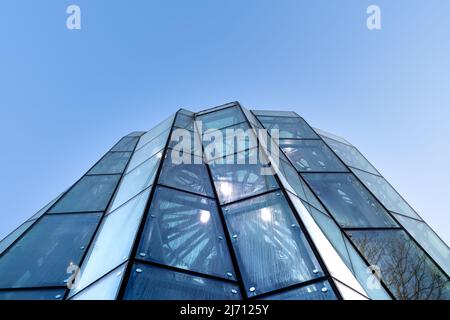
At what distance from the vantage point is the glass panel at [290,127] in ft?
35.6

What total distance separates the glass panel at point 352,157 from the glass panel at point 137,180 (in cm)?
550

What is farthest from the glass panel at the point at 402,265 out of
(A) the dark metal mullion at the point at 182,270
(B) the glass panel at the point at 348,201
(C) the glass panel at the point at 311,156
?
(A) the dark metal mullion at the point at 182,270

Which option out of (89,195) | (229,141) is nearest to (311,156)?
(229,141)

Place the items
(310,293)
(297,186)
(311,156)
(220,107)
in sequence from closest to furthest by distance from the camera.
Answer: (310,293), (297,186), (311,156), (220,107)

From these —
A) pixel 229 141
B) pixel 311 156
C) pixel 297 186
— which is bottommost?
pixel 297 186

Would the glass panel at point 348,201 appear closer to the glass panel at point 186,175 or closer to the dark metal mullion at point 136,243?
the glass panel at point 186,175

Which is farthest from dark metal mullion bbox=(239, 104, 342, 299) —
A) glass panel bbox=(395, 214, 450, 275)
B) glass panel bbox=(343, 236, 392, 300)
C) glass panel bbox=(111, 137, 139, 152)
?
glass panel bbox=(111, 137, 139, 152)

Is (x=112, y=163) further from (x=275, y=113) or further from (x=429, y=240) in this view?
(x=429, y=240)

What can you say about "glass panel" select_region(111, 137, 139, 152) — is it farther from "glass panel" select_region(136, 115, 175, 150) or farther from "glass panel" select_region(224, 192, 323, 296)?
"glass panel" select_region(224, 192, 323, 296)

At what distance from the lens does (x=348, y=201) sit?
7.45m

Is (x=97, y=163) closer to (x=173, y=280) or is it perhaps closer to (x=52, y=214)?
(x=52, y=214)

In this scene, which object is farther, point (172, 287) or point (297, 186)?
point (297, 186)

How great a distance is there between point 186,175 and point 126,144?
20.9 feet
